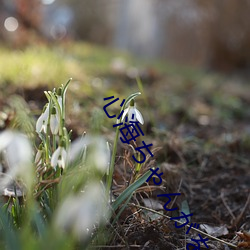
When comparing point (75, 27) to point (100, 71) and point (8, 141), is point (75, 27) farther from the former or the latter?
point (8, 141)

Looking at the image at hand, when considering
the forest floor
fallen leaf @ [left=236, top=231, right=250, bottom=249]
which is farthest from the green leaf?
fallen leaf @ [left=236, top=231, right=250, bottom=249]

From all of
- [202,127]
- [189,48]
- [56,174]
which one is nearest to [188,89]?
[202,127]

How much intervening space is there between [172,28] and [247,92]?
4.27 m

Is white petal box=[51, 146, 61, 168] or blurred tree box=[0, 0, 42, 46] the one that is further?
blurred tree box=[0, 0, 42, 46]

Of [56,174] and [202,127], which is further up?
[56,174]

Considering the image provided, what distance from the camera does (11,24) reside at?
21.6 feet

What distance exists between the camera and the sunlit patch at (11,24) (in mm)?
6135

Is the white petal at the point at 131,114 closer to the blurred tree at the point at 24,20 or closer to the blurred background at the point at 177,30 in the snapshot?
the blurred background at the point at 177,30

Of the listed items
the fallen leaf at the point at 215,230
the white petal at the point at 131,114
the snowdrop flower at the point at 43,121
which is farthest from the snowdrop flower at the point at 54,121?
the fallen leaf at the point at 215,230

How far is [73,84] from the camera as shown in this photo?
10.1 feet

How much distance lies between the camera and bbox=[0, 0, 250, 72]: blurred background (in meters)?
6.54

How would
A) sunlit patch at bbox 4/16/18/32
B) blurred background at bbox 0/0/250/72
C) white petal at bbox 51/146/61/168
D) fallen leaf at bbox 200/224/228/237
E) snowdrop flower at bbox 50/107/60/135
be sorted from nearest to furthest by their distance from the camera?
1. white petal at bbox 51/146/61/168
2. snowdrop flower at bbox 50/107/60/135
3. fallen leaf at bbox 200/224/228/237
4. sunlit patch at bbox 4/16/18/32
5. blurred background at bbox 0/0/250/72

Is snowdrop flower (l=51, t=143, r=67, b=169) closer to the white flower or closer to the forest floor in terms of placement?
the white flower

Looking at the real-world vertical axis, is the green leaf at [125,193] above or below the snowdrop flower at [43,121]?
below
